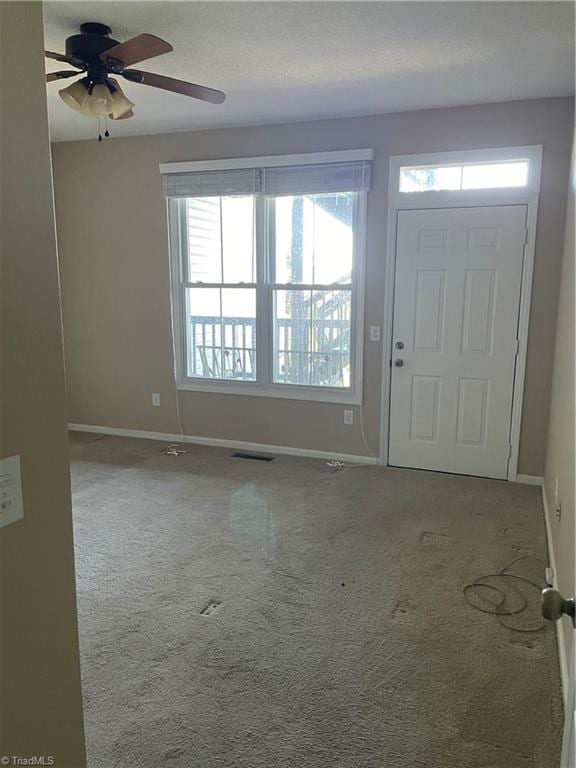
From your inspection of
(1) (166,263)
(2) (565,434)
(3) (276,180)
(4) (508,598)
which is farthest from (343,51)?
(4) (508,598)

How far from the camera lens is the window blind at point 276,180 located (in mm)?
4184

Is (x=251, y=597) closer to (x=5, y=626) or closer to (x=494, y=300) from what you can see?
(x=5, y=626)

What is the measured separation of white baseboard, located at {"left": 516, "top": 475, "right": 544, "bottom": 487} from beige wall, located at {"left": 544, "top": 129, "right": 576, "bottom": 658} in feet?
0.96

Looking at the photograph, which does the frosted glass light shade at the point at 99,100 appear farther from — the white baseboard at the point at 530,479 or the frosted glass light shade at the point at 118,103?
the white baseboard at the point at 530,479

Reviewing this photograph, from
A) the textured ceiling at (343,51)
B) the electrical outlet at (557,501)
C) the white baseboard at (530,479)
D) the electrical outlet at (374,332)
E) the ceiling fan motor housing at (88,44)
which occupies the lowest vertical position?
the white baseboard at (530,479)

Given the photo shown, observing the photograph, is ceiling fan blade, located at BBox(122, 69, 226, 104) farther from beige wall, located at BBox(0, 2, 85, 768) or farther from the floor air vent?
the floor air vent

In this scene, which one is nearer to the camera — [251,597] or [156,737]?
[156,737]

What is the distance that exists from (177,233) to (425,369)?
2487 mm

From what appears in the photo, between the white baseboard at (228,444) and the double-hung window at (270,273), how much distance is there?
48cm

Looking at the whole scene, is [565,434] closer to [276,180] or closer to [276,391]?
[276,391]

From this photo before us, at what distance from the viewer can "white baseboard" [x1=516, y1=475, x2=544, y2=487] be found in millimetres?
4027

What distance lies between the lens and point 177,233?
488 cm

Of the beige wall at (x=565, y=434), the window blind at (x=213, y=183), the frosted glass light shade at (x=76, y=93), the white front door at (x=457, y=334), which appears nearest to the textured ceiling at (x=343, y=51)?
the frosted glass light shade at (x=76, y=93)

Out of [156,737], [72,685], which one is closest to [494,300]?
[156,737]
